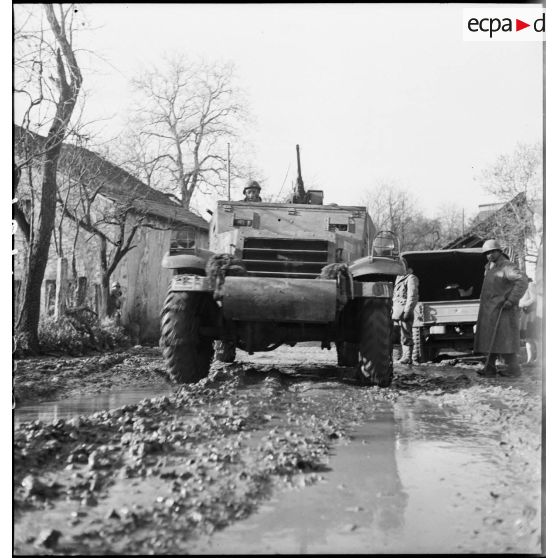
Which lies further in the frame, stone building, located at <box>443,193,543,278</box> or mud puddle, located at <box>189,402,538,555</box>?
stone building, located at <box>443,193,543,278</box>

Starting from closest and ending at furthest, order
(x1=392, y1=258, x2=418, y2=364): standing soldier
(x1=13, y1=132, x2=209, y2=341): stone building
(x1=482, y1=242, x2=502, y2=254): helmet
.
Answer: (x1=482, y1=242, x2=502, y2=254): helmet, (x1=392, y1=258, x2=418, y2=364): standing soldier, (x1=13, y1=132, x2=209, y2=341): stone building

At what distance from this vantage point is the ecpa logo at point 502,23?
13.3 feet

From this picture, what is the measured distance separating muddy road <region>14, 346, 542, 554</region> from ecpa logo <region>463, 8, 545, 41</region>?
7.91ft

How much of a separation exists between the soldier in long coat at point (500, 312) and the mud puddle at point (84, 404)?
436 centimetres

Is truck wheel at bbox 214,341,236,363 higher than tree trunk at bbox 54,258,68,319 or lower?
lower

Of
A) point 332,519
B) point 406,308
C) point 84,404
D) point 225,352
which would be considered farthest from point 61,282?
point 332,519

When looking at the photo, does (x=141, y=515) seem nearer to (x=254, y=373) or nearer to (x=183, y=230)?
(x=183, y=230)

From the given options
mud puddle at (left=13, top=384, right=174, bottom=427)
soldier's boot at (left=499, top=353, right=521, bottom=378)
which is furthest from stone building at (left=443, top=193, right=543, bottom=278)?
mud puddle at (left=13, top=384, right=174, bottom=427)

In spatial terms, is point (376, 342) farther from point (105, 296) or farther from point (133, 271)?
point (133, 271)

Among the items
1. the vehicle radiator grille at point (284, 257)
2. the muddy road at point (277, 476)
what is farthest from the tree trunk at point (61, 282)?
the muddy road at point (277, 476)

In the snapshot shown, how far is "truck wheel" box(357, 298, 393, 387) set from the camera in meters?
6.49

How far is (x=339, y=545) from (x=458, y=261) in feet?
31.5

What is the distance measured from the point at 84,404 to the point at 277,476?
301 cm

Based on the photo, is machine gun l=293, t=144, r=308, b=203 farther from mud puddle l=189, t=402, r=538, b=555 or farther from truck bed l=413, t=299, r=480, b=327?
mud puddle l=189, t=402, r=538, b=555
